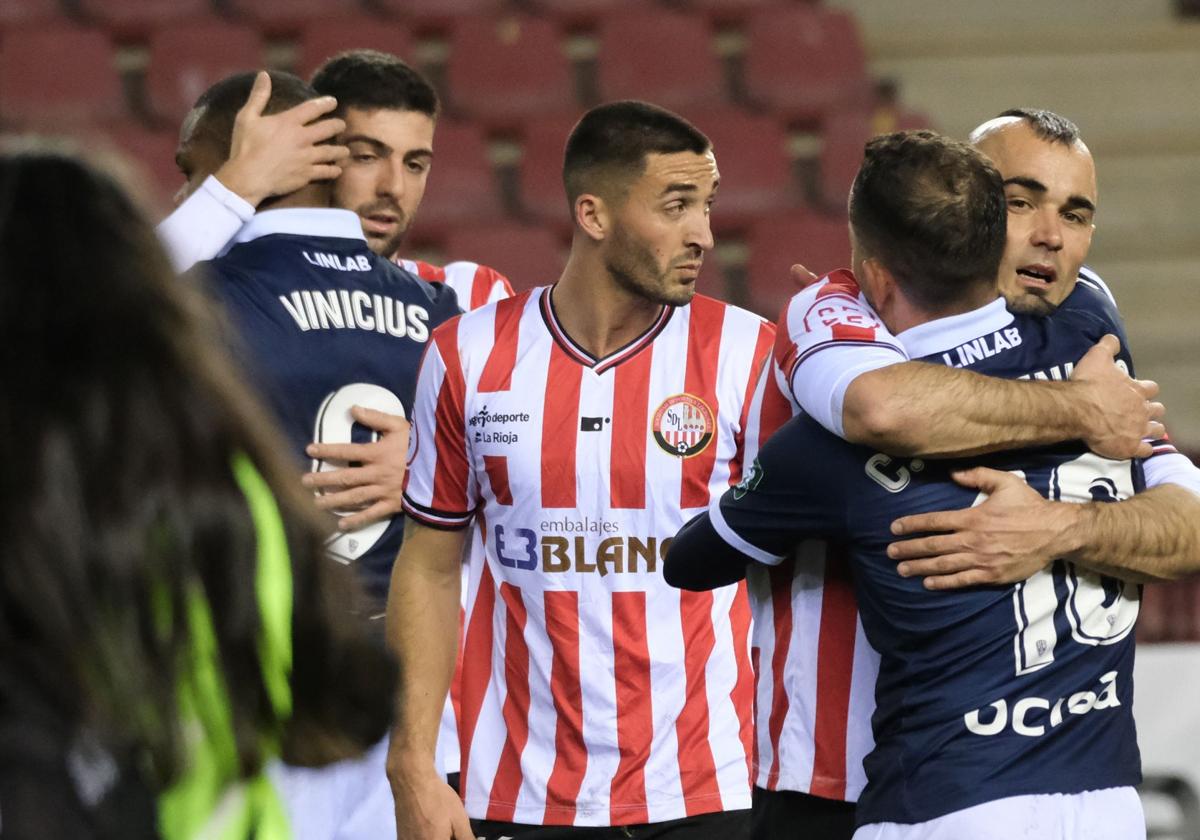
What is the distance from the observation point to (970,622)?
244cm

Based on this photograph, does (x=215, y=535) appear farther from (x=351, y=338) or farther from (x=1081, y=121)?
(x=1081, y=121)

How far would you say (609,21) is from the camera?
8.64m

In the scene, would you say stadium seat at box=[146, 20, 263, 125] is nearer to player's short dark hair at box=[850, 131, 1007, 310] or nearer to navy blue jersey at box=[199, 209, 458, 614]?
navy blue jersey at box=[199, 209, 458, 614]

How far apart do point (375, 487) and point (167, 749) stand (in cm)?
214

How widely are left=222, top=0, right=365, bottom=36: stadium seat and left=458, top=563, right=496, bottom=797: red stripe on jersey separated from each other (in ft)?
18.6

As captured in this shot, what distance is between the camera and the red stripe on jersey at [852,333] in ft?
8.23

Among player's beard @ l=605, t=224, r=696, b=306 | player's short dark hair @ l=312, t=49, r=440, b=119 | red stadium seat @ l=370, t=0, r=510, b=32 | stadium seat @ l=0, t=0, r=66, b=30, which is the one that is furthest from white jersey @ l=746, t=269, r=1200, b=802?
stadium seat @ l=0, t=0, r=66, b=30

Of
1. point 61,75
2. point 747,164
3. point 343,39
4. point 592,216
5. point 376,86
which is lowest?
point 592,216

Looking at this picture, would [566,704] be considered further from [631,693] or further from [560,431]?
[560,431]

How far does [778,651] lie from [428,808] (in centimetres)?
83

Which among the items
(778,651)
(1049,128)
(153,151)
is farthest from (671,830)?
(153,151)

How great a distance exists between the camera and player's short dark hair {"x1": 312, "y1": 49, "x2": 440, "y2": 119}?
415 centimetres

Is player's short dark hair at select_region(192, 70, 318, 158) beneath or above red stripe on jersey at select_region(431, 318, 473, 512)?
above

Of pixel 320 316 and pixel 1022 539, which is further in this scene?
pixel 320 316
